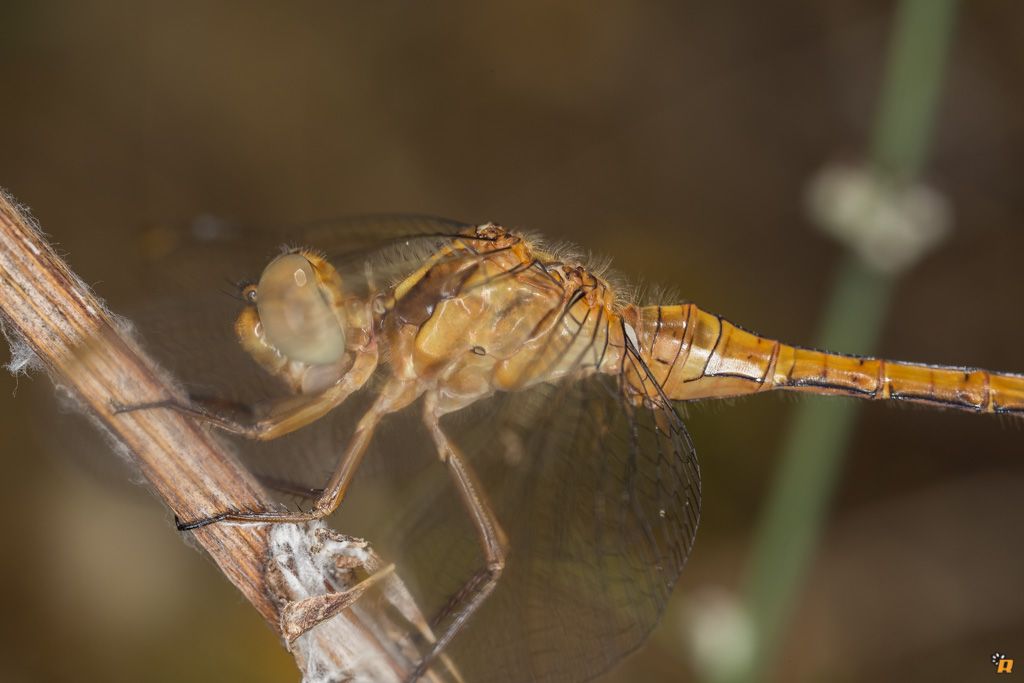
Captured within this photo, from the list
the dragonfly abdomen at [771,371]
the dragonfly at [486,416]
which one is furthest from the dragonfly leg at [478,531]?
the dragonfly abdomen at [771,371]

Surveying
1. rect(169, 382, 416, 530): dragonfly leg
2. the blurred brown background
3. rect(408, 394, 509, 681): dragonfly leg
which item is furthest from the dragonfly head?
the blurred brown background

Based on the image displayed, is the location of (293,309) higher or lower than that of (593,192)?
lower

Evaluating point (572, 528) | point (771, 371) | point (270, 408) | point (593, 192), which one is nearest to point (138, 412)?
point (270, 408)

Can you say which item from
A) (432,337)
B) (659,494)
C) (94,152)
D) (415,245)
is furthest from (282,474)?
(94,152)

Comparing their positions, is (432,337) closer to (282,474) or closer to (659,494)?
(282,474)

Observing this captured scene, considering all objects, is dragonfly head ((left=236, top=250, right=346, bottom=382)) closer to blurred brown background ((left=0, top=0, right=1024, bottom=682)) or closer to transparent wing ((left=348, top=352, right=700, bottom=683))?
transparent wing ((left=348, top=352, right=700, bottom=683))

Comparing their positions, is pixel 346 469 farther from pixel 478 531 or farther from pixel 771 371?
pixel 771 371
